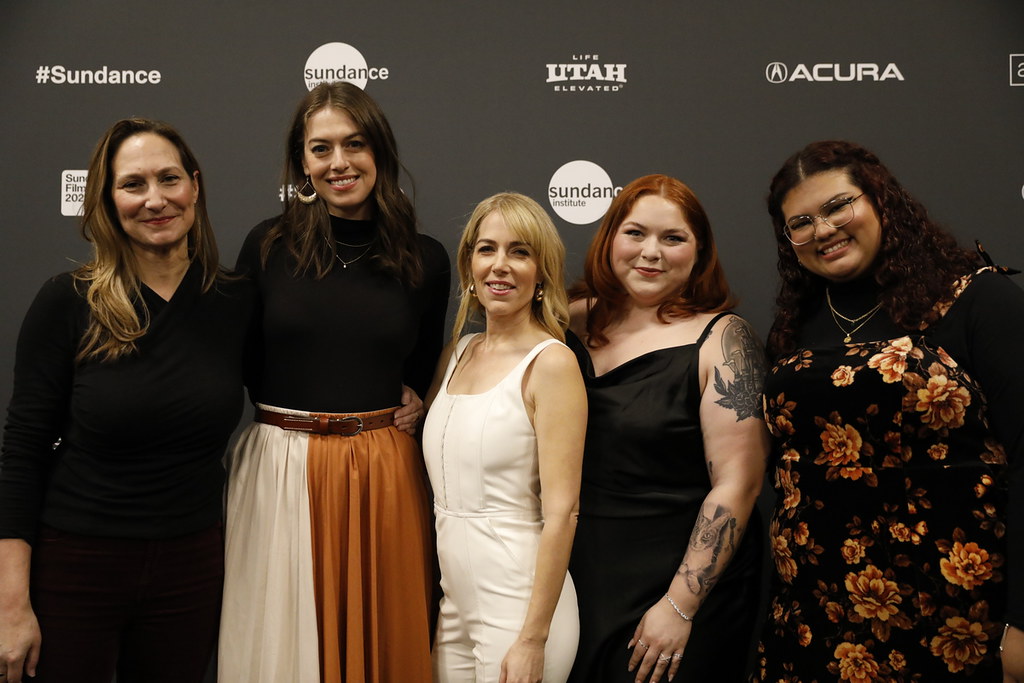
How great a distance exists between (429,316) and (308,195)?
45 cm

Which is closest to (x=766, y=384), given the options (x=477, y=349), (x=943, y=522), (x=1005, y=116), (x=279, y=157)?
(x=943, y=522)

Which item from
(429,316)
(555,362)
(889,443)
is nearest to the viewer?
(889,443)

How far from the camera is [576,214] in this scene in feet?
8.93

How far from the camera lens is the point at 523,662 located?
1805 millimetres

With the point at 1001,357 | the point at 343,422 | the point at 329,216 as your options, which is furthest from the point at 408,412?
the point at 1001,357

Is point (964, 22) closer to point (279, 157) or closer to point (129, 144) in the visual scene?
point (279, 157)

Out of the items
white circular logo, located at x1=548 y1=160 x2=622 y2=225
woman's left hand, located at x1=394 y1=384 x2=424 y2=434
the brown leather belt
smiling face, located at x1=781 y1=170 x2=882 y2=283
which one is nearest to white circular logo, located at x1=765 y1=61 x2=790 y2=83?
white circular logo, located at x1=548 y1=160 x2=622 y2=225

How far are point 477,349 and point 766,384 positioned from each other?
697 millimetres

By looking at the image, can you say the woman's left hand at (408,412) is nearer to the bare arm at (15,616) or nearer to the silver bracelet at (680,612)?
the silver bracelet at (680,612)

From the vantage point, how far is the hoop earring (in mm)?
2168

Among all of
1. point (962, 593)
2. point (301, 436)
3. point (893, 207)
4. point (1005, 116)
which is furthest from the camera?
point (1005, 116)

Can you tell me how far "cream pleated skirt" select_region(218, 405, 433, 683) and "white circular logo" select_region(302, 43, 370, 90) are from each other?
1.21m

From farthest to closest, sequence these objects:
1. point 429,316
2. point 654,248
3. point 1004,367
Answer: point 429,316 → point 654,248 → point 1004,367

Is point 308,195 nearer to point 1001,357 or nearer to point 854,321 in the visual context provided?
point 854,321
